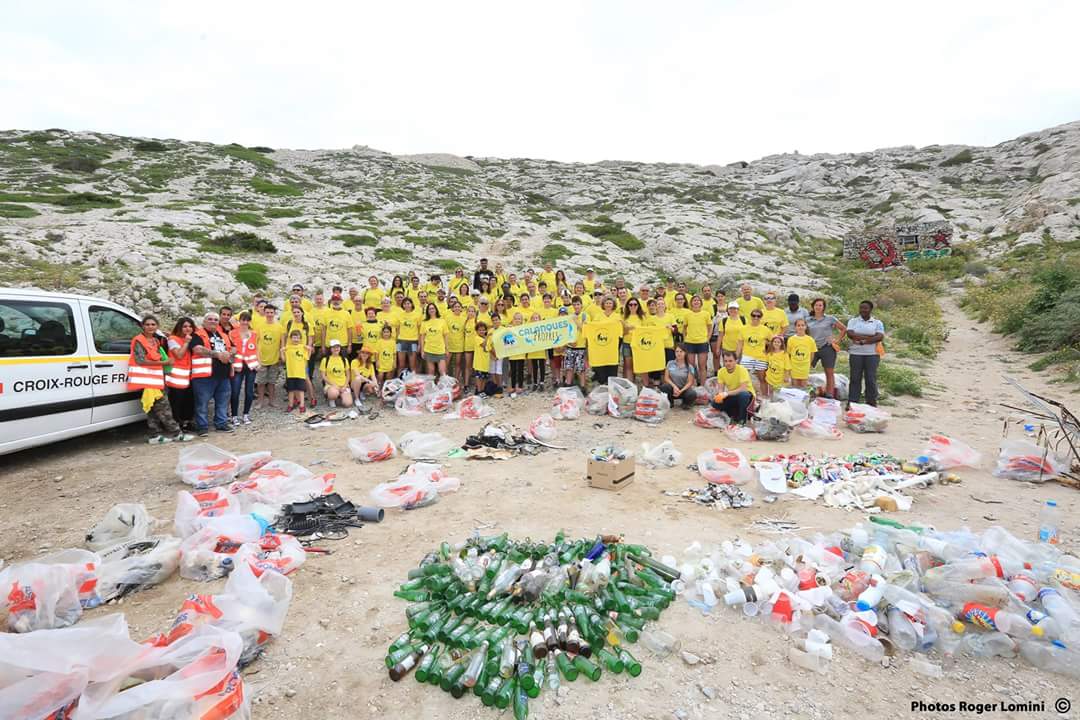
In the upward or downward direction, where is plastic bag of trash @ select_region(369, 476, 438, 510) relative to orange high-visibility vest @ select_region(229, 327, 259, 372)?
downward

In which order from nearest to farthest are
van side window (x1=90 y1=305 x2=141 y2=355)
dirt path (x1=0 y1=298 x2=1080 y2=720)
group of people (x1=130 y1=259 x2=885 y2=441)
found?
dirt path (x1=0 y1=298 x2=1080 y2=720), van side window (x1=90 y1=305 x2=141 y2=355), group of people (x1=130 y1=259 x2=885 y2=441)

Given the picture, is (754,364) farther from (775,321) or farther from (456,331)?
(456,331)

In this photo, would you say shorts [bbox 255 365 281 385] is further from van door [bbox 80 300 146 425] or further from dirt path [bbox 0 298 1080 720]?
van door [bbox 80 300 146 425]

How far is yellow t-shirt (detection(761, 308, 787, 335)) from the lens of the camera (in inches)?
362

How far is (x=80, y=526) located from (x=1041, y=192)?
51.2 meters

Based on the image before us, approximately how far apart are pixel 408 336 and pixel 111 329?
14.7 ft

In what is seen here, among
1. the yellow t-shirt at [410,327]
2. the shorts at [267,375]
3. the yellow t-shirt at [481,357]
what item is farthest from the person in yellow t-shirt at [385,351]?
the shorts at [267,375]

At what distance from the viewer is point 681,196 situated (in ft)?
162

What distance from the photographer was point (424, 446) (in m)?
7.10

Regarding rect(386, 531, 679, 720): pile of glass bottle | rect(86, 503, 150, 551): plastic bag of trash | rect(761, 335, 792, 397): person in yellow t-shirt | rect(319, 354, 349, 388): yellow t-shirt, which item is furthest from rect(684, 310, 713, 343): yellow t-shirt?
rect(86, 503, 150, 551): plastic bag of trash

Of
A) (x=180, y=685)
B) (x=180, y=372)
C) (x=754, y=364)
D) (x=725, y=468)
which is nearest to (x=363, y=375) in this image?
(x=180, y=372)

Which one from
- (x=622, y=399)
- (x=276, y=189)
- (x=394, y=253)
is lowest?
(x=622, y=399)

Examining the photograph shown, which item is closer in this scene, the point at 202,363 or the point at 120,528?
the point at 120,528

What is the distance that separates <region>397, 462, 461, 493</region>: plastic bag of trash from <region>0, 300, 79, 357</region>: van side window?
446cm
